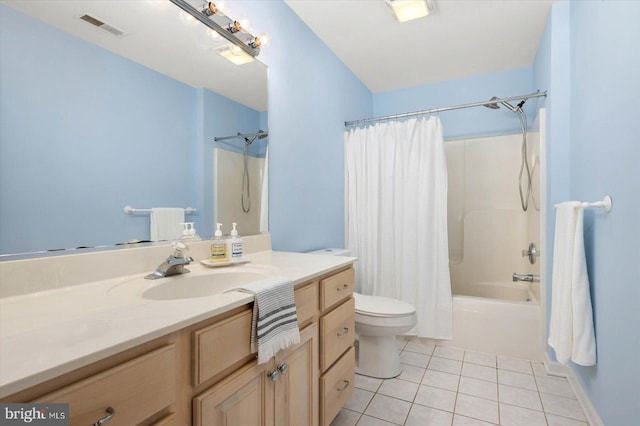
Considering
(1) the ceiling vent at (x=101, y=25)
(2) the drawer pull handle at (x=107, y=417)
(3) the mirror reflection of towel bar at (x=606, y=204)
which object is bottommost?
(2) the drawer pull handle at (x=107, y=417)

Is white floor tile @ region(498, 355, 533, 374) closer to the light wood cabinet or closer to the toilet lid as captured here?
the toilet lid

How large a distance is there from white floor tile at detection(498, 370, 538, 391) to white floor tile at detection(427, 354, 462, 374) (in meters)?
0.25

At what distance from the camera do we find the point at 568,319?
1527 mm

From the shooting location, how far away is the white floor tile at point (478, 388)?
5.78ft

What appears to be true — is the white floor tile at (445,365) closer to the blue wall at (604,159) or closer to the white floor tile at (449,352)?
the white floor tile at (449,352)

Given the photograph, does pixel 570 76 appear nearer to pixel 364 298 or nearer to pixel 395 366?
pixel 364 298

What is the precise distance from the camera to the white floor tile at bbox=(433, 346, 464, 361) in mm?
2248

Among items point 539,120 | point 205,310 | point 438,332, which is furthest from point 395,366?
point 539,120

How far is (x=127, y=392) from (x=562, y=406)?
2.09m

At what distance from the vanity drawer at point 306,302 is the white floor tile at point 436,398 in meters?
0.97

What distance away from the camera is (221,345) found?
2.67 ft

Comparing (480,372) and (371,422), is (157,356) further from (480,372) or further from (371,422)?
(480,372)

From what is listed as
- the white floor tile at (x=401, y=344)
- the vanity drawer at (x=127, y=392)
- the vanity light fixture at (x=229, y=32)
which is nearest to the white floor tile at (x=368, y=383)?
the white floor tile at (x=401, y=344)

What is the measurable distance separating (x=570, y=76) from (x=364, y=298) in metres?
1.90
